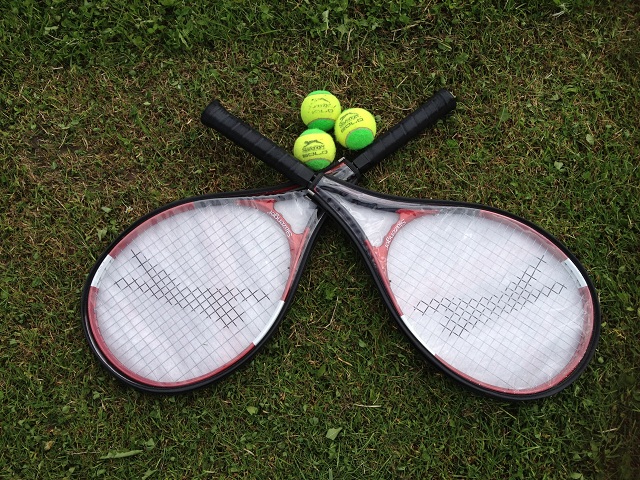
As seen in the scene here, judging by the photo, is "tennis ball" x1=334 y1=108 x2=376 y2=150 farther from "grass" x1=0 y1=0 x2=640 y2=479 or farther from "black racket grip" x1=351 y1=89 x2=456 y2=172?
"grass" x1=0 y1=0 x2=640 y2=479

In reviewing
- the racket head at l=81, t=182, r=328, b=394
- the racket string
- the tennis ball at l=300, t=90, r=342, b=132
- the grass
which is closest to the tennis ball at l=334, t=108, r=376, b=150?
the tennis ball at l=300, t=90, r=342, b=132

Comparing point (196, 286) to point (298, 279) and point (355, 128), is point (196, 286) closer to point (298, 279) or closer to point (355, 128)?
point (298, 279)

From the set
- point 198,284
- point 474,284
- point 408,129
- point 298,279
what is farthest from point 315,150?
point 474,284

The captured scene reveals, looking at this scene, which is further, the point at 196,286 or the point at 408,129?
the point at 408,129

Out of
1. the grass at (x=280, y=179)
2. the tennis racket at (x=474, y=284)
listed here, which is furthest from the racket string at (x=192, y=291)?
the tennis racket at (x=474, y=284)

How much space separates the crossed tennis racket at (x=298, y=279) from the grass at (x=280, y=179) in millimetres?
197

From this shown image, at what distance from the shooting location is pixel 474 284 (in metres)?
2.28

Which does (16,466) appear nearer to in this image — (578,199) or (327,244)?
(327,244)

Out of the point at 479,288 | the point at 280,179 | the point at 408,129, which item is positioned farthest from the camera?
the point at 280,179

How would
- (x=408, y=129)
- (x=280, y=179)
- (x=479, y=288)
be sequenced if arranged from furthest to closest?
(x=280, y=179) < (x=408, y=129) < (x=479, y=288)

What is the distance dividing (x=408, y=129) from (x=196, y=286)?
1.15 metres

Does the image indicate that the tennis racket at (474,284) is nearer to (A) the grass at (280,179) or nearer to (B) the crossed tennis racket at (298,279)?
(B) the crossed tennis racket at (298,279)

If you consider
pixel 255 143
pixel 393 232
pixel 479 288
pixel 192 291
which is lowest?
pixel 192 291

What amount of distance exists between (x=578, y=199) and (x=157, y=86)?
81.4 inches
